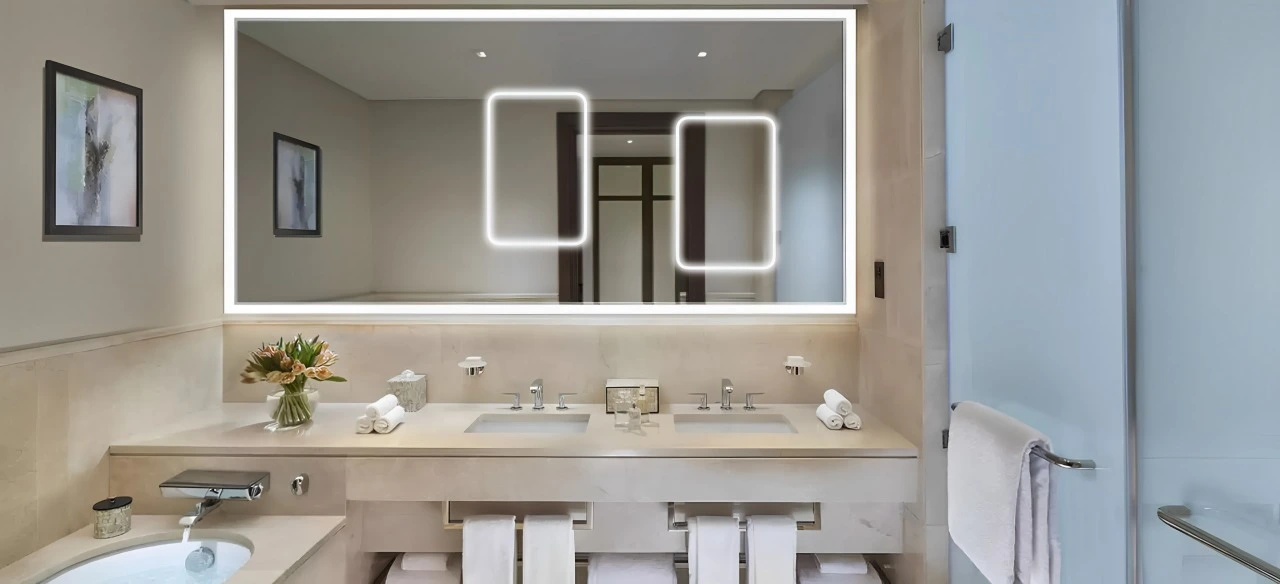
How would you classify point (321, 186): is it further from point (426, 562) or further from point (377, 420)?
point (426, 562)

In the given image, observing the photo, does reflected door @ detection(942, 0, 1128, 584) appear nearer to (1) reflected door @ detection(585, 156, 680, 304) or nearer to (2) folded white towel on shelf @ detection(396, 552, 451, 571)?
(1) reflected door @ detection(585, 156, 680, 304)

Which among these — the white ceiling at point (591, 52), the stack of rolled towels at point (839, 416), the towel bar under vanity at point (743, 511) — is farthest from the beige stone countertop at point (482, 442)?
the white ceiling at point (591, 52)

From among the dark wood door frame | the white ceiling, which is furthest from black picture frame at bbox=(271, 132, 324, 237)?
the dark wood door frame

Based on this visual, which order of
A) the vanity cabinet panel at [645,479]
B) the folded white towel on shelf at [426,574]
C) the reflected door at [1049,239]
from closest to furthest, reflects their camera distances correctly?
1. the reflected door at [1049,239]
2. the vanity cabinet panel at [645,479]
3. the folded white towel on shelf at [426,574]

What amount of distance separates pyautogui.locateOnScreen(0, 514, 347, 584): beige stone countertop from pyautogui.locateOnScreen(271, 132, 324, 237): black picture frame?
1.09 m

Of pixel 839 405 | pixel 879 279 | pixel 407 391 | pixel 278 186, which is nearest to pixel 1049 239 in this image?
pixel 879 279

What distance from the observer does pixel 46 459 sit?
171 cm

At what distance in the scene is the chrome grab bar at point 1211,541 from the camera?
2.87 feet

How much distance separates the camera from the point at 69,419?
5.82ft

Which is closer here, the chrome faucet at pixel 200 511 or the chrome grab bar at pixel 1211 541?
the chrome grab bar at pixel 1211 541

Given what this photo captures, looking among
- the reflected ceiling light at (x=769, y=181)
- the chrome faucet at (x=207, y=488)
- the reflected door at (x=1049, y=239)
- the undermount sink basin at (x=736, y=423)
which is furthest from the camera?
the reflected ceiling light at (x=769, y=181)

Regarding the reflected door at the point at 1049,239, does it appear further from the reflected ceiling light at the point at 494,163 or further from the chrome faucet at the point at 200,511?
the chrome faucet at the point at 200,511

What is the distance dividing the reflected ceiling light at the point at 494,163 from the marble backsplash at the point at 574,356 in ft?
1.13

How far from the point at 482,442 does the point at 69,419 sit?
1.19 m
